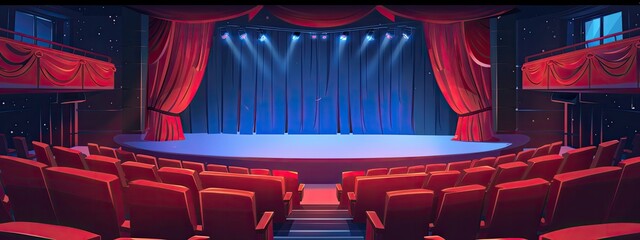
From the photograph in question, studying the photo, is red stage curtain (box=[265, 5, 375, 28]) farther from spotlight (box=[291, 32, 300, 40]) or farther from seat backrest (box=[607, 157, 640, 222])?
seat backrest (box=[607, 157, 640, 222])

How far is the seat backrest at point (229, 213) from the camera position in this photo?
2309 millimetres

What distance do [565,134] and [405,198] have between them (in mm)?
10447

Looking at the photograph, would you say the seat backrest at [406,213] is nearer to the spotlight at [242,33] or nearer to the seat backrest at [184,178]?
the seat backrest at [184,178]

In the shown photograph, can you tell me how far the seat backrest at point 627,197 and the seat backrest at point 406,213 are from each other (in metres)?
1.12

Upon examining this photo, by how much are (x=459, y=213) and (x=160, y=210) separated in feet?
4.90

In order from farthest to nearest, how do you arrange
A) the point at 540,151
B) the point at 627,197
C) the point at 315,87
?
1. the point at 315,87
2. the point at 540,151
3. the point at 627,197

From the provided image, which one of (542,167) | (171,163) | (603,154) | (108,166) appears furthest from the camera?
(171,163)

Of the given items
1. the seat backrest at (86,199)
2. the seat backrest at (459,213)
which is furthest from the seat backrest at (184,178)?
the seat backrest at (459,213)

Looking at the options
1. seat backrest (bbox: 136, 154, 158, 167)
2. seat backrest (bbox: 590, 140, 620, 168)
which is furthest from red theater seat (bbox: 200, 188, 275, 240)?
seat backrest (bbox: 590, 140, 620, 168)

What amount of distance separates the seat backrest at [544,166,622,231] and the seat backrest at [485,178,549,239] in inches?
3.7

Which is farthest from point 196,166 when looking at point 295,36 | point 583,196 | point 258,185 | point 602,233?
point 295,36

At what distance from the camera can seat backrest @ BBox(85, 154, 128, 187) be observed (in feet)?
12.4

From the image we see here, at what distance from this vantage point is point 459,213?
2.54 meters

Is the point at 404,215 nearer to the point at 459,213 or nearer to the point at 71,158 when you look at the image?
the point at 459,213
